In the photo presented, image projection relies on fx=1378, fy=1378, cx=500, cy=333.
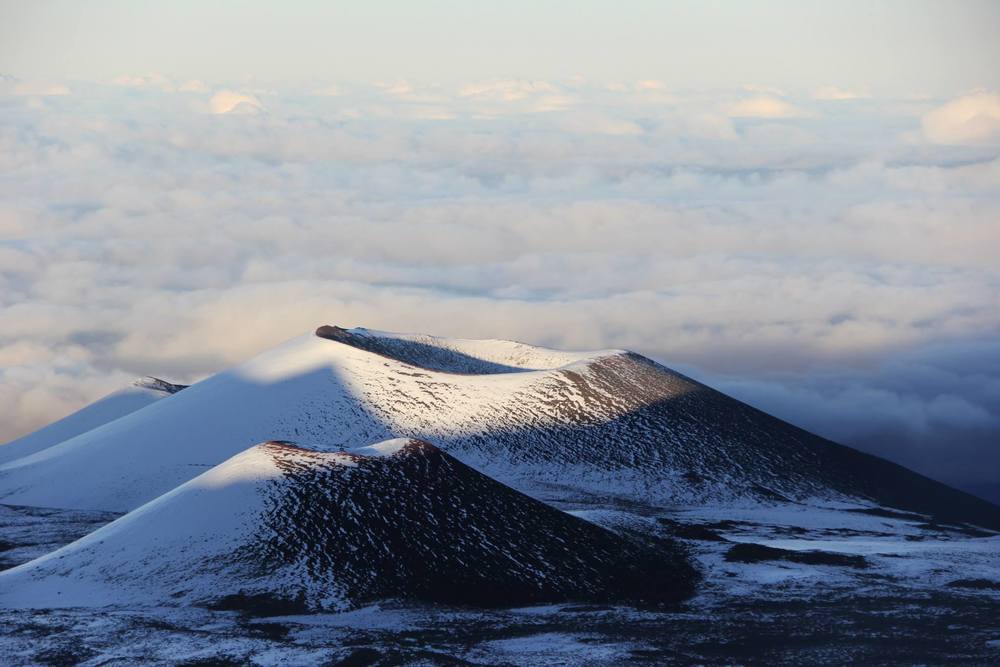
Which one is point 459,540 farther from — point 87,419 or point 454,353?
point 87,419

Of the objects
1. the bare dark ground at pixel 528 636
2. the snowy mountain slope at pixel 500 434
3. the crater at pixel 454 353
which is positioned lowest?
the bare dark ground at pixel 528 636

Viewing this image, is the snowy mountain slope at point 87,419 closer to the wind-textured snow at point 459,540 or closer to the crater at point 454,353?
the wind-textured snow at point 459,540

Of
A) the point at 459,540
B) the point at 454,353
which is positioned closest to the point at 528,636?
the point at 459,540

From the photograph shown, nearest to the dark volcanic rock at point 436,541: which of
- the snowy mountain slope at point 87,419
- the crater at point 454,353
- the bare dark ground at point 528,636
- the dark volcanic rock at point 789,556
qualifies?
the bare dark ground at point 528,636

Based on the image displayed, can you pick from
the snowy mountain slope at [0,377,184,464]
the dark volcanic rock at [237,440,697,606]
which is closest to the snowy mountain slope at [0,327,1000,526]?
the snowy mountain slope at [0,377,184,464]

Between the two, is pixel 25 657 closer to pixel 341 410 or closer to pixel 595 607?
pixel 595 607

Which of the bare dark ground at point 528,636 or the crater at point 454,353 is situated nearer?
the bare dark ground at point 528,636

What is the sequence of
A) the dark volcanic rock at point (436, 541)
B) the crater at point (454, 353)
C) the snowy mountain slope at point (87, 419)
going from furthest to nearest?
1. the snowy mountain slope at point (87, 419)
2. the crater at point (454, 353)
3. the dark volcanic rock at point (436, 541)

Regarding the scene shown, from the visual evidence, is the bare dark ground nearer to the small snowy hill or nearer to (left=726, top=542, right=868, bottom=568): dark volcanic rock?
the small snowy hill
